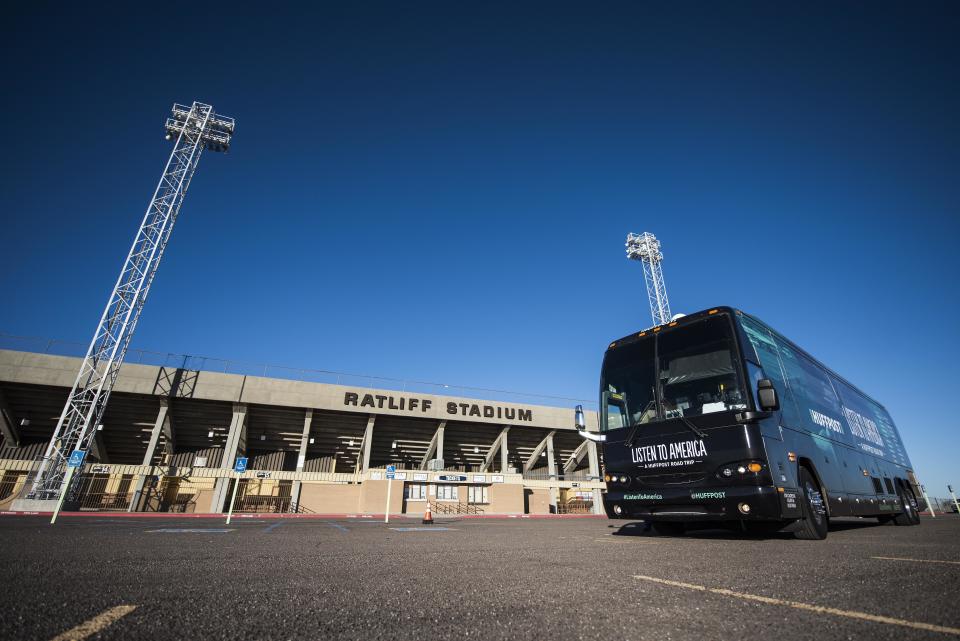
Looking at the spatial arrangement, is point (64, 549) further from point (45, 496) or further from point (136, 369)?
point (136, 369)

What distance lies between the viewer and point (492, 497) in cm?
3403

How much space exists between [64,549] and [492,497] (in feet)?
106

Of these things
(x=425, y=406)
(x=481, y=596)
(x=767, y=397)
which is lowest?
(x=481, y=596)

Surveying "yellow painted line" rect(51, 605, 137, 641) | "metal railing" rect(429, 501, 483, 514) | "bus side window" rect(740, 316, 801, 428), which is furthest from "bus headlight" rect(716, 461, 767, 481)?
"metal railing" rect(429, 501, 483, 514)

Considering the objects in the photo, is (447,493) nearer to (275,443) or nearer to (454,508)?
(454,508)

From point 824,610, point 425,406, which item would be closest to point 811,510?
point 824,610

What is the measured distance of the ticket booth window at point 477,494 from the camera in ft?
111

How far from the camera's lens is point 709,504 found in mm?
6168

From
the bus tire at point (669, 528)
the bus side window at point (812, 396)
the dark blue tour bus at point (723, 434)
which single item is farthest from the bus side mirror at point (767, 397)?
the bus tire at point (669, 528)

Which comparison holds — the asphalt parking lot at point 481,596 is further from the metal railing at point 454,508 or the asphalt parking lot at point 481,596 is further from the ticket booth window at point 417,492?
the metal railing at point 454,508

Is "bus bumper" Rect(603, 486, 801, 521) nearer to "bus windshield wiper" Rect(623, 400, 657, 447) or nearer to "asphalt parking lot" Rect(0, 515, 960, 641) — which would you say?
"bus windshield wiper" Rect(623, 400, 657, 447)

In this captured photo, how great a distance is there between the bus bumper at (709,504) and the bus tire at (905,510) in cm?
803

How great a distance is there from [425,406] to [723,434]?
31.3 m

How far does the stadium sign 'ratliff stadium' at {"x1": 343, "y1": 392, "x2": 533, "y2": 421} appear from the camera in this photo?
34.2 m
